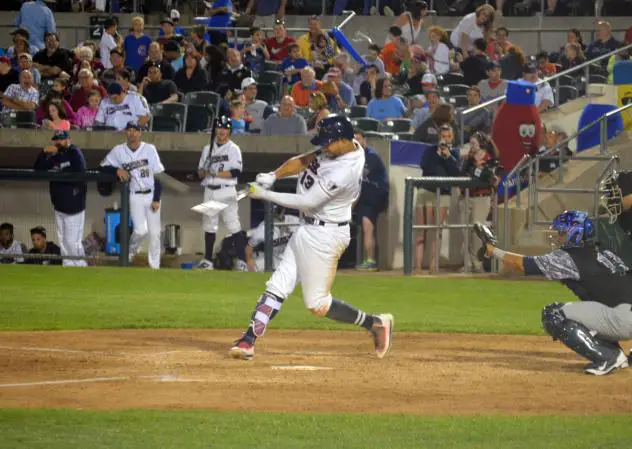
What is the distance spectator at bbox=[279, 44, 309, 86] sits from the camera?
20.7 meters

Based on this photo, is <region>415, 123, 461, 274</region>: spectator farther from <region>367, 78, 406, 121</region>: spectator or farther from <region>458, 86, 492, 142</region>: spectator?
<region>367, 78, 406, 121</region>: spectator

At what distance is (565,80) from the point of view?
2138 centimetres

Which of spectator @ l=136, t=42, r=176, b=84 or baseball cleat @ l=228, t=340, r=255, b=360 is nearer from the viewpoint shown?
baseball cleat @ l=228, t=340, r=255, b=360

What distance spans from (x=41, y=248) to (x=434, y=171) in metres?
4.98

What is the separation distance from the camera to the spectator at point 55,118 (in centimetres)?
1878

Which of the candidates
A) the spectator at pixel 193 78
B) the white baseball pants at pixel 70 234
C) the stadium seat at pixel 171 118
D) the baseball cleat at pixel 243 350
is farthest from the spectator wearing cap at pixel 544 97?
the baseball cleat at pixel 243 350

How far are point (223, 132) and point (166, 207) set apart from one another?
2225 mm

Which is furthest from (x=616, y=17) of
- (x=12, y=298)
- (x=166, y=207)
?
(x=12, y=298)

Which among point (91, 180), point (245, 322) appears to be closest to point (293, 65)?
point (91, 180)

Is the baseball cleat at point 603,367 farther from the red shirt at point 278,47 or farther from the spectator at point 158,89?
the red shirt at point 278,47

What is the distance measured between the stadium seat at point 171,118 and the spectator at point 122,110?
39cm

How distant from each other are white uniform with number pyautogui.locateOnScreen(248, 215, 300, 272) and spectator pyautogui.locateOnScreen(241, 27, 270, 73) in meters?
4.10

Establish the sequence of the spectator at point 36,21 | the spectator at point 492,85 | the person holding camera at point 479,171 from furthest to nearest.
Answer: the spectator at point 36,21
the spectator at point 492,85
the person holding camera at point 479,171

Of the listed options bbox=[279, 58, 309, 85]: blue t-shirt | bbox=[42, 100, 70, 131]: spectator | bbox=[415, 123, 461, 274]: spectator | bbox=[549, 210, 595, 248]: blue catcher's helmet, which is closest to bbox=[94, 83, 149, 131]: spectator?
bbox=[42, 100, 70, 131]: spectator
